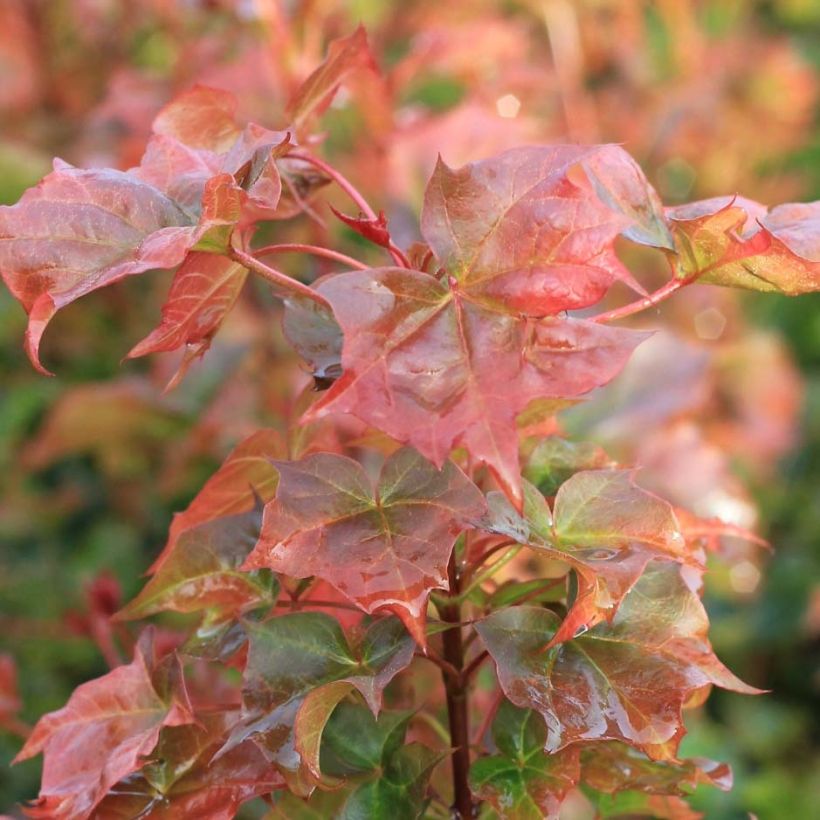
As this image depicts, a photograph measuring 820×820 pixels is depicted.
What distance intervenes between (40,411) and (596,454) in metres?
1.51

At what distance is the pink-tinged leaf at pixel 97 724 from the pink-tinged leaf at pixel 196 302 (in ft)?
0.63

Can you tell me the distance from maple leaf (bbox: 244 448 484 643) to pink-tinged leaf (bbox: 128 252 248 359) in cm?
9

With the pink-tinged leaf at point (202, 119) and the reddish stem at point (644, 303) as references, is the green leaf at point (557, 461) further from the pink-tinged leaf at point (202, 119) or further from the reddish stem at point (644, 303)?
the pink-tinged leaf at point (202, 119)

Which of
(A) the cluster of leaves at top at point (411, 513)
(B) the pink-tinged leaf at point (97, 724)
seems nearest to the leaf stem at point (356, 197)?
(A) the cluster of leaves at top at point (411, 513)

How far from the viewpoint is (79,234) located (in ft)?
1.78

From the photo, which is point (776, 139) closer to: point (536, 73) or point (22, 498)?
→ point (536, 73)

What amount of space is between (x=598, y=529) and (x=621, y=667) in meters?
0.07

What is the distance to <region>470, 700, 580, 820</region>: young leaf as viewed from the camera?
572 millimetres

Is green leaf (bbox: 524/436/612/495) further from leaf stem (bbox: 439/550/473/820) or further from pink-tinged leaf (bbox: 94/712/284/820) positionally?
pink-tinged leaf (bbox: 94/712/284/820)

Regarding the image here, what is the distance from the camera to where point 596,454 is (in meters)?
0.67

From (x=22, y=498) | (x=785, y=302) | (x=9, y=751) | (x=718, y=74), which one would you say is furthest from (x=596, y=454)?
(x=785, y=302)

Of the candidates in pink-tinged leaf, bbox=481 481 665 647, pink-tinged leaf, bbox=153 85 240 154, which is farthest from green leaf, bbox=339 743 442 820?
pink-tinged leaf, bbox=153 85 240 154

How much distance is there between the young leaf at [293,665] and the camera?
0.56 meters

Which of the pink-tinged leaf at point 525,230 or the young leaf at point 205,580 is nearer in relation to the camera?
the pink-tinged leaf at point 525,230
